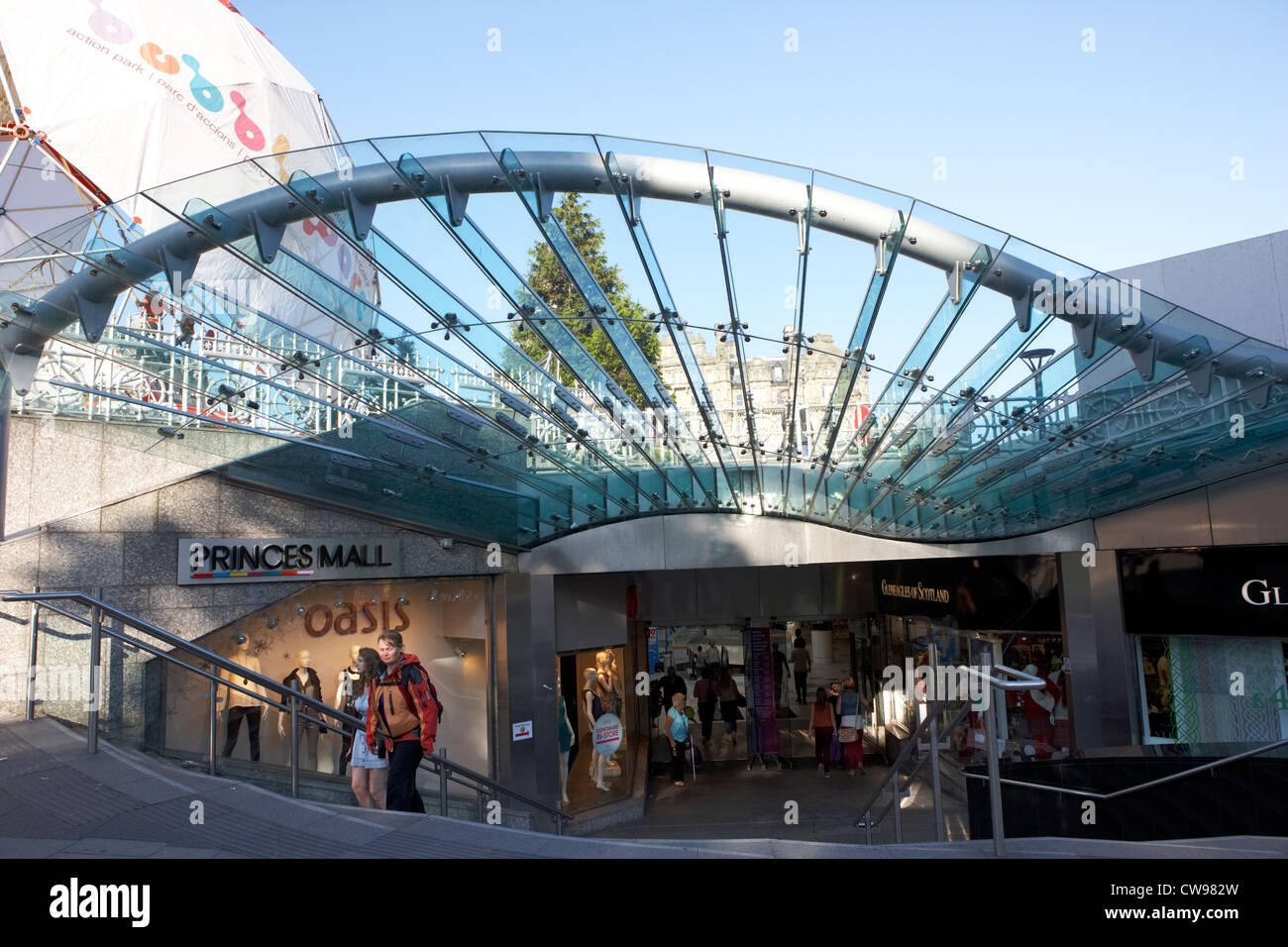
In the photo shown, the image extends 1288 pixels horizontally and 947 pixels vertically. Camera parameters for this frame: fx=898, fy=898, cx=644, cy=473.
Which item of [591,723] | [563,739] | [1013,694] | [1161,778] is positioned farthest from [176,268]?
[1013,694]

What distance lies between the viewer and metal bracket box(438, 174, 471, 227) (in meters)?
6.08

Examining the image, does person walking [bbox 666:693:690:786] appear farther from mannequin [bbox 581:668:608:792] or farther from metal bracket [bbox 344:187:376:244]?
metal bracket [bbox 344:187:376:244]

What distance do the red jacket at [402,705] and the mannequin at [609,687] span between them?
894cm

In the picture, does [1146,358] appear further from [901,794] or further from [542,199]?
[542,199]

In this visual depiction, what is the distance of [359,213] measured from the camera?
6164 millimetres

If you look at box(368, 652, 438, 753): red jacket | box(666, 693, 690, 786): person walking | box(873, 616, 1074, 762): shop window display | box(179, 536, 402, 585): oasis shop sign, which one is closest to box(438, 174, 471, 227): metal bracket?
box(368, 652, 438, 753): red jacket

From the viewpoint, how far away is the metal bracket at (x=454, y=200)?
20.0ft

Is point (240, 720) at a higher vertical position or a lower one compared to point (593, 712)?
higher

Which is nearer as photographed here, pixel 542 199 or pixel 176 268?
pixel 542 199

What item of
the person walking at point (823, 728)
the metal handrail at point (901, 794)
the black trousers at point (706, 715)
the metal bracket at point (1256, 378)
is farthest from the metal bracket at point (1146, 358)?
the black trousers at point (706, 715)

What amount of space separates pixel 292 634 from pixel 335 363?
5368mm

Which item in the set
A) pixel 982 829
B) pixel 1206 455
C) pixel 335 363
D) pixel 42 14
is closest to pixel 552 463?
pixel 335 363

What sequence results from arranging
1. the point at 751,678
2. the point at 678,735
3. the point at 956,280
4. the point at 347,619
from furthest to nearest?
1. the point at 751,678
2. the point at 678,735
3. the point at 347,619
4. the point at 956,280

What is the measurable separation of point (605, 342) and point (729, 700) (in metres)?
10.1
